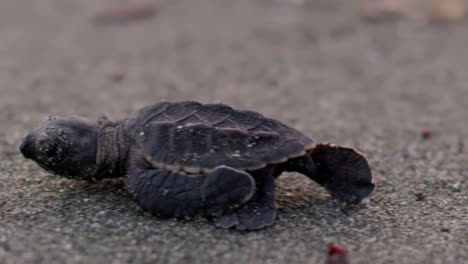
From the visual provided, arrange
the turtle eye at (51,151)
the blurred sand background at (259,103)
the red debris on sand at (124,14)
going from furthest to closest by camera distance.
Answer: the red debris on sand at (124,14) < the turtle eye at (51,151) < the blurred sand background at (259,103)

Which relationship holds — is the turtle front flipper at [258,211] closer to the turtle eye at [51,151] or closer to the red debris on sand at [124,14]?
the turtle eye at [51,151]

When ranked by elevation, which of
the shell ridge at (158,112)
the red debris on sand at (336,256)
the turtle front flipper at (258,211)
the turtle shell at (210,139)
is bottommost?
the red debris on sand at (336,256)

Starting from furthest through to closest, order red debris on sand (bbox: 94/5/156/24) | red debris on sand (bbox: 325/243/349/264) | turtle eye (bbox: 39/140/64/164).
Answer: red debris on sand (bbox: 94/5/156/24) → turtle eye (bbox: 39/140/64/164) → red debris on sand (bbox: 325/243/349/264)

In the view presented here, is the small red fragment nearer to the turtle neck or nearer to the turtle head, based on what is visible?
the turtle neck

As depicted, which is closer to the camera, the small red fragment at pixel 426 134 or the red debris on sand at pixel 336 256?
the red debris on sand at pixel 336 256

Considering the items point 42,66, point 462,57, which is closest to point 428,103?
point 462,57

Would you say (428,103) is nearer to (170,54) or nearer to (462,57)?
(462,57)

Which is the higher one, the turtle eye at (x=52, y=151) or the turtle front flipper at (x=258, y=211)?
the turtle eye at (x=52, y=151)

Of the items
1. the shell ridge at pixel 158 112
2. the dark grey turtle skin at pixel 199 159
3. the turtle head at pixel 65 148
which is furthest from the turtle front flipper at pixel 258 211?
the turtle head at pixel 65 148

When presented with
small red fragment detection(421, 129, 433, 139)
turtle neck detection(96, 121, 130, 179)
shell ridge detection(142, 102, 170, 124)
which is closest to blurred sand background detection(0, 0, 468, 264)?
small red fragment detection(421, 129, 433, 139)
